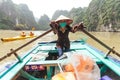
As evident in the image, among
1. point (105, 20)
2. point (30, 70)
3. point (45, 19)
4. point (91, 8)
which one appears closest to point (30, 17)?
point (45, 19)

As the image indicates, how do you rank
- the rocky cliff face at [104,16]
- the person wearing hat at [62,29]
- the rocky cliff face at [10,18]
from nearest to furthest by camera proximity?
the person wearing hat at [62,29], the rocky cliff face at [104,16], the rocky cliff face at [10,18]

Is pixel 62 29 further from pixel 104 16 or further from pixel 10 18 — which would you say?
pixel 10 18

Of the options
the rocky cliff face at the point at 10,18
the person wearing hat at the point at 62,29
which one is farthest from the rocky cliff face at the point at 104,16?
the person wearing hat at the point at 62,29

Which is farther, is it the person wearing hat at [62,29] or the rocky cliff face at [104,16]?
the rocky cliff face at [104,16]

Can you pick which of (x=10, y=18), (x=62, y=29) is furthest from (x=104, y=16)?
(x=62, y=29)

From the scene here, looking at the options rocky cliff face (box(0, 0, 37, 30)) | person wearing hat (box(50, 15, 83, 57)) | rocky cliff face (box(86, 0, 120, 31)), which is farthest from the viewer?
rocky cliff face (box(0, 0, 37, 30))

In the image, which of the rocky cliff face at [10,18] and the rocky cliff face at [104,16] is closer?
the rocky cliff face at [104,16]

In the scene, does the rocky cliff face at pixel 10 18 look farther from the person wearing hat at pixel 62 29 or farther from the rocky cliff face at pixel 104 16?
the person wearing hat at pixel 62 29

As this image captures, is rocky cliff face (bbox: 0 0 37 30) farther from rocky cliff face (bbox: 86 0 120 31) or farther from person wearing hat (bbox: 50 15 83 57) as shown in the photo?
person wearing hat (bbox: 50 15 83 57)

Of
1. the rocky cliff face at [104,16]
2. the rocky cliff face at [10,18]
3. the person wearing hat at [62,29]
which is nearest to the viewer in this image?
the person wearing hat at [62,29]

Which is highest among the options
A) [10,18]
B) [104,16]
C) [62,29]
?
[10,18]

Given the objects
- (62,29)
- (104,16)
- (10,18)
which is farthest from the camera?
(10,18)

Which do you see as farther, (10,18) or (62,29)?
(10,18)

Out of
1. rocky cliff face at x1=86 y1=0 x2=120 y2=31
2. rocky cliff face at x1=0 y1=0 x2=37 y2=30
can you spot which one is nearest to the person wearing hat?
rocky cliff face at x1=86 y1=0 x2=120 y2=31
